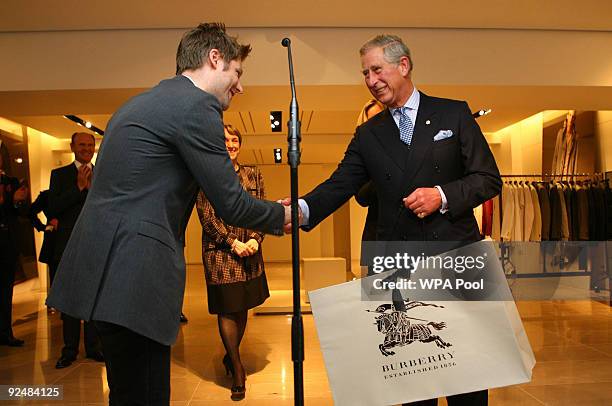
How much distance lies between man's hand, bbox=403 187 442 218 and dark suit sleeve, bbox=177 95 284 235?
1.60ft

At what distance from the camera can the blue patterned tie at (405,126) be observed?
1.84m

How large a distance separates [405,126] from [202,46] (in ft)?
2.37

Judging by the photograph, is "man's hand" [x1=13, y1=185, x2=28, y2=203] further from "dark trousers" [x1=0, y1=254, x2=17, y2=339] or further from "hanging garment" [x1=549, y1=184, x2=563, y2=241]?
"hanging garment" [x1=549, y1=184, x2=563, y2=241]

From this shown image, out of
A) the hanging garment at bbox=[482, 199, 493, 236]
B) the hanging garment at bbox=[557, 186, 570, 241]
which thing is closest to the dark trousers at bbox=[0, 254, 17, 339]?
the hanging garment at bbox=[482, 199, 493, 236]

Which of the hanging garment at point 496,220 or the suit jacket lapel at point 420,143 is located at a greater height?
the suit jacket lapel at point 420,143

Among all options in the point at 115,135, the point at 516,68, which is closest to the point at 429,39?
the point at 516,68

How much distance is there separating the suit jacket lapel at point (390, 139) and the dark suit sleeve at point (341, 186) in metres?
0.10

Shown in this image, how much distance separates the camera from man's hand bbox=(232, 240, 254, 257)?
338 centimetres

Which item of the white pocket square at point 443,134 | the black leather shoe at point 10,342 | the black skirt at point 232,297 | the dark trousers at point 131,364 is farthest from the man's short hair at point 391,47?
the black leather shoe at point 10,342

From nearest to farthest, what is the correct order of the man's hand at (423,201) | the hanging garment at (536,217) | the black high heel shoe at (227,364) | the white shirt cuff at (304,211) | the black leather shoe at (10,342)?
the man's hand at (423,201) < the white shirt cuff at (304,211) < the black high heel shoe at (227,364) < the black leather shoe at (10,342) < the hanging garment at (536,217)

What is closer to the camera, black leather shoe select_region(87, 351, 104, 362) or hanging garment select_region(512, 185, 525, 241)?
black leather shoe select_region(87, 351, 104, 362)

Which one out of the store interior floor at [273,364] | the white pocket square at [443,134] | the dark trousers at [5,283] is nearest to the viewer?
the white pocket square at [443,134]

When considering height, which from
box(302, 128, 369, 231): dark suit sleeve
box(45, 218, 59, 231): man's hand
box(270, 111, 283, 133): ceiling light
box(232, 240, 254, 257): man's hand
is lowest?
box(232, 240, 254, 257): man's hand

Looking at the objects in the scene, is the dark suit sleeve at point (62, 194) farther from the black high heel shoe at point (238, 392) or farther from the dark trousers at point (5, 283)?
the black high heel shoe at point (238, 392)
